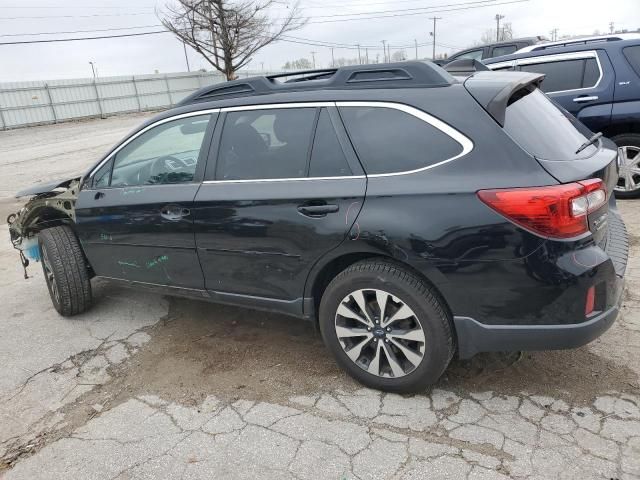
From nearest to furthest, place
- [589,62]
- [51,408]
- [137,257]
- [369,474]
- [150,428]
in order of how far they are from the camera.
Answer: [369,474] → [150,428] → [51,408] → [137,257] → [589,62]

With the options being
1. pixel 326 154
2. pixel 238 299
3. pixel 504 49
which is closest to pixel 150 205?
pixel 238 299

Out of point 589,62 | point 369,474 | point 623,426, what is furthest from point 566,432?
point 589,62

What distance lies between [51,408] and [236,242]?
4.88ft

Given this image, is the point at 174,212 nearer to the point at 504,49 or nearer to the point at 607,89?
the point at 607,89

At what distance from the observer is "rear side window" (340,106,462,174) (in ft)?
8.39

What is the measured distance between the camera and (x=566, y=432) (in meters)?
2.48

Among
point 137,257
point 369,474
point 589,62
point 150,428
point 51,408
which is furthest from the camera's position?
point 589,62

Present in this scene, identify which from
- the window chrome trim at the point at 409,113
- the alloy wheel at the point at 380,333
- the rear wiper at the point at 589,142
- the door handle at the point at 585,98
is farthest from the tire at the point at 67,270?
the door handle at the point at 585,98

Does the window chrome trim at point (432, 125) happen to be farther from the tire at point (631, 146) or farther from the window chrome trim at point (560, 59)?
the window chrome trim at point (560, 59)

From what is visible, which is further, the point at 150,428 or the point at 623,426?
the point at 150,428

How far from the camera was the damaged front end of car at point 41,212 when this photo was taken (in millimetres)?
4152

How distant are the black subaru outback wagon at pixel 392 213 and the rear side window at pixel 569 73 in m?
3.46

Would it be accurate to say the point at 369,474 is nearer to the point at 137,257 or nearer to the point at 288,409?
the point at 288,409

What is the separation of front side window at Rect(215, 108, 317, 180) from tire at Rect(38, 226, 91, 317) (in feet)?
5.68
